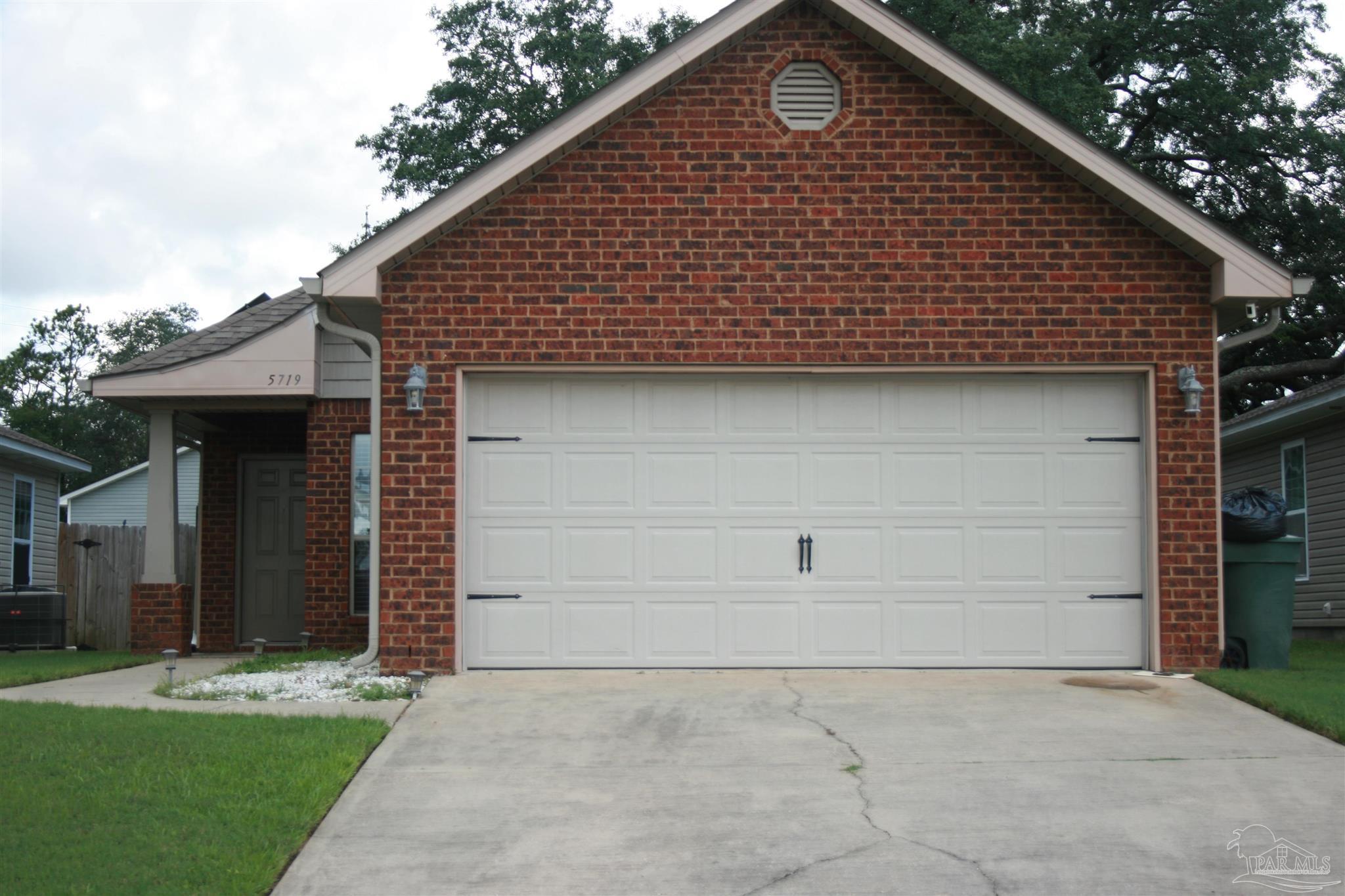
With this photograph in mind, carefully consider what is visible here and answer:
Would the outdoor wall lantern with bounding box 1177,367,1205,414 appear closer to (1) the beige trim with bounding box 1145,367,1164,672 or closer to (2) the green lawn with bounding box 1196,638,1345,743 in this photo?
(1) the beige trim with bounding box 1145,367,1164,672

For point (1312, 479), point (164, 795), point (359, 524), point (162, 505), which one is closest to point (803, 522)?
point (359, 524)

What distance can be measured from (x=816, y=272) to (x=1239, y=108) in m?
21.5

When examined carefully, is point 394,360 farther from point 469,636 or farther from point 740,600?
point 740,600

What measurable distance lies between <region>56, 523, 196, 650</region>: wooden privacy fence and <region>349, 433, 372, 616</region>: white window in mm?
5253

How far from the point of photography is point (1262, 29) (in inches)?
1139

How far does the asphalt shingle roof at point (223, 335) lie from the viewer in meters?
14.4

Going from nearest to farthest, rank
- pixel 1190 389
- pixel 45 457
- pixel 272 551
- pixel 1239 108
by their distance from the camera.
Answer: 1. pixel 1190 389
2. pixel 272 551
3. pixel 45 457
4. pixel 1239 108

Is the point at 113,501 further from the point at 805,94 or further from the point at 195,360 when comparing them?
the point at 805,94

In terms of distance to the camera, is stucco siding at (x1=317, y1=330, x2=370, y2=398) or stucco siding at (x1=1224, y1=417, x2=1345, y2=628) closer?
stucco siding at (x1=317, y1=330, x2=370, y2=398)

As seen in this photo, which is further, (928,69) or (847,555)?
(847,555)

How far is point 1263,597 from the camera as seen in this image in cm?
1114

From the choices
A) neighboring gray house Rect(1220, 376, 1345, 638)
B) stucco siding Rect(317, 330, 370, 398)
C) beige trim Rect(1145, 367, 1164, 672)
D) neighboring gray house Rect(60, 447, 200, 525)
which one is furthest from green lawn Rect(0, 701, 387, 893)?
neighboring gray house Rect(60, 447, 200, 525)

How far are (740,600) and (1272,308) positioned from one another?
5.28 m

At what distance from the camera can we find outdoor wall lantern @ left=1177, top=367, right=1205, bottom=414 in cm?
1094
